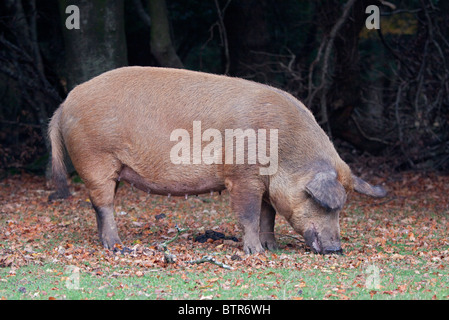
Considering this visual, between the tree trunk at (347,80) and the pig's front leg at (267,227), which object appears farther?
the tree trunk at (347,80)

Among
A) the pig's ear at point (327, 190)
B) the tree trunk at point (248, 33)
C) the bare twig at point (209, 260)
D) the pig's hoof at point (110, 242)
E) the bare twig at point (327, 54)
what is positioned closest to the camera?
the bare twig at point (209, 260)

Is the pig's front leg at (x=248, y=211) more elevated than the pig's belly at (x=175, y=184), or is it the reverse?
the pig's belly at (x=175, y=184)

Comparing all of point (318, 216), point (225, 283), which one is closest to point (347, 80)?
point (318, 216)

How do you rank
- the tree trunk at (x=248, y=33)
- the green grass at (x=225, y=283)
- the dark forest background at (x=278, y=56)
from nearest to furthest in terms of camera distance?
the green grass at (x=225, y=283), the dark forest background at (x=278, y=56), the tree trunk at (x=248, y=33)

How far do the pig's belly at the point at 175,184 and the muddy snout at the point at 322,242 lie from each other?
113cm

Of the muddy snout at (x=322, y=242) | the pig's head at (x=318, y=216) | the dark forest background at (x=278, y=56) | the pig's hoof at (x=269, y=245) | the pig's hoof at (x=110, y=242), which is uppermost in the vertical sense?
the dark forest background at (x=278, y=56)

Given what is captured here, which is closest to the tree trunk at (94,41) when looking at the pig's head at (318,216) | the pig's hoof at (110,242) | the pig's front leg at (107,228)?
the pig's front leg at (107,228)

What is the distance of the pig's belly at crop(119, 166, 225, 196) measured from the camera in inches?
289

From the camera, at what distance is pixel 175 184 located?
24.3ft

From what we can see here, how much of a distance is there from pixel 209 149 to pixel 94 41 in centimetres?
559

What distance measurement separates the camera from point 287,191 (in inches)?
280

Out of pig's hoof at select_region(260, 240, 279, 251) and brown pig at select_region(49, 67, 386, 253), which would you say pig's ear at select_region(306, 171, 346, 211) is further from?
pig's hoof at select_region(260, 240, 279, 251)

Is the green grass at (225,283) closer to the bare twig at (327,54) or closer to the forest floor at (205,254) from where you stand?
the forest floor at (205,254)

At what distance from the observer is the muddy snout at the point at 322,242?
7012 millimetres
